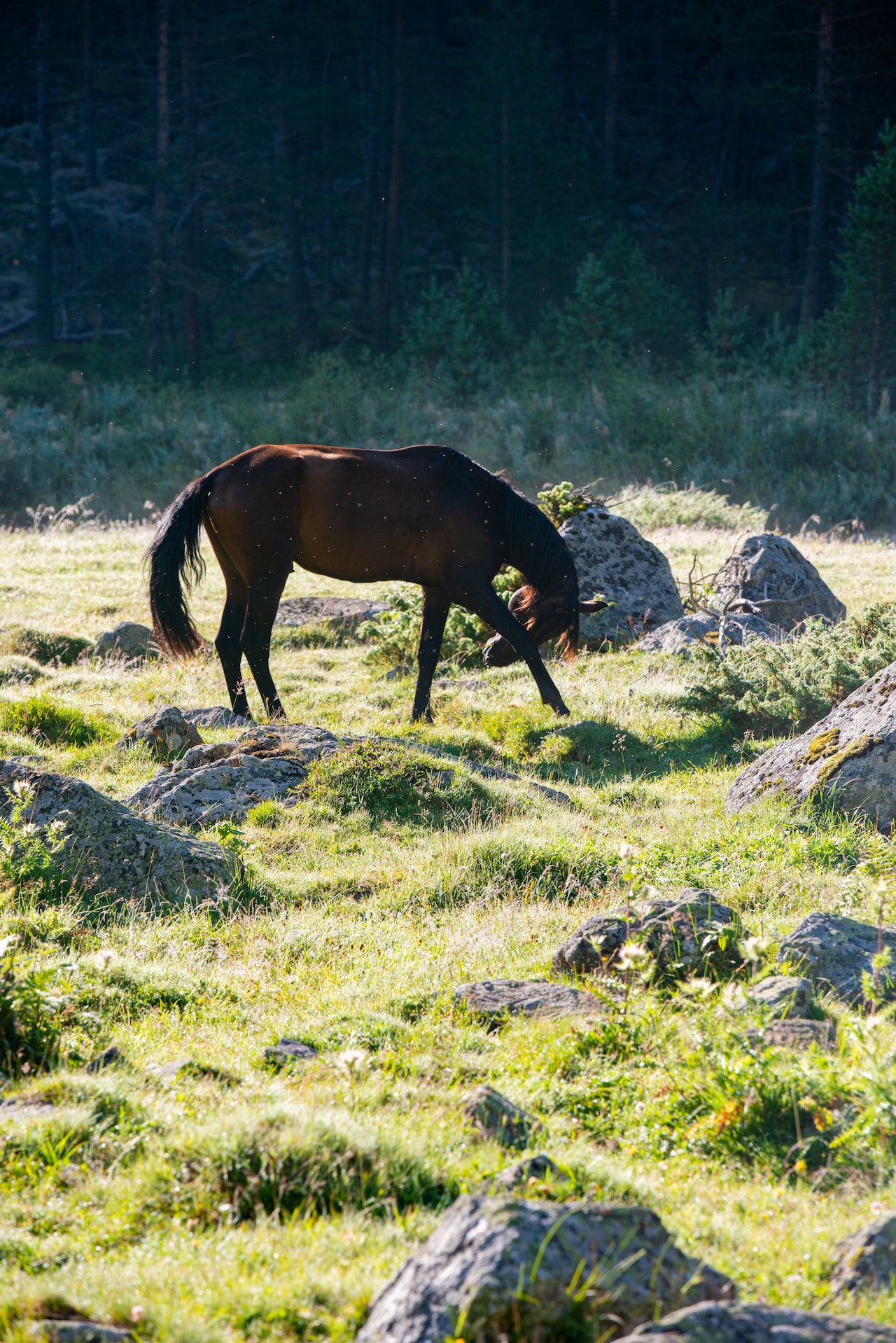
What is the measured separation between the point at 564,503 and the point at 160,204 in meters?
26.4

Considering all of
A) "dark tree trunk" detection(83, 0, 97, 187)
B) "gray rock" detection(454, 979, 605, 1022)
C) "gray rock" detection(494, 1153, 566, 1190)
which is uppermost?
"dark tree trunk" detection(83, 0, 97, 187)

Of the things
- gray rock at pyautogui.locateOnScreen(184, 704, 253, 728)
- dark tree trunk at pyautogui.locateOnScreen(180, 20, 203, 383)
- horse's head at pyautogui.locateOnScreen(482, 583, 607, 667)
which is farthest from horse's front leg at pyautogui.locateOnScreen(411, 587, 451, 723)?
dark tree trunk at pyautogui.locateOnScreen(180, 20, 203, 383)

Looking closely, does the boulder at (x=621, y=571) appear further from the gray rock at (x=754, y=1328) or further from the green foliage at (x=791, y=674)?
the gray rock at (x=754, y=1328)

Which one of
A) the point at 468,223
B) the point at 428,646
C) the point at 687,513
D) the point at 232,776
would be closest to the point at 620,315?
the point at 468,223

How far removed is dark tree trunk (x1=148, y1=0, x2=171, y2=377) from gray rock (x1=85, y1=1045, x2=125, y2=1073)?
32.4m

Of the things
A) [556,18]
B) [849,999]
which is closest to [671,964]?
[849,999]

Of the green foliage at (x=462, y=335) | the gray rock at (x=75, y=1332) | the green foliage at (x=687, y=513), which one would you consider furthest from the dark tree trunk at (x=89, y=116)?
the gray rock at (x=75, y=1332)

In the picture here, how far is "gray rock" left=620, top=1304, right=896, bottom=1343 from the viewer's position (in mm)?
2078

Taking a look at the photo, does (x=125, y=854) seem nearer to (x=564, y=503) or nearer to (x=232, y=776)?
(x=232, y=776)

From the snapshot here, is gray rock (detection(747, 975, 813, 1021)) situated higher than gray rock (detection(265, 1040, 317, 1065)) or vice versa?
gray rock (detection(747, 975, 813, 1021))

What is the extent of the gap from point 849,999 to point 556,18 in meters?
47.1

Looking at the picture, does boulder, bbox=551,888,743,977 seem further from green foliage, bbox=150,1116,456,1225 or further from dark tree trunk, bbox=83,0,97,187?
dark tree trunk, bbox=83,0,97,187

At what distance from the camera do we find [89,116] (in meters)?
39.8

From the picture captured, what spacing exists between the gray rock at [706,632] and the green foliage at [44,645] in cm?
561
